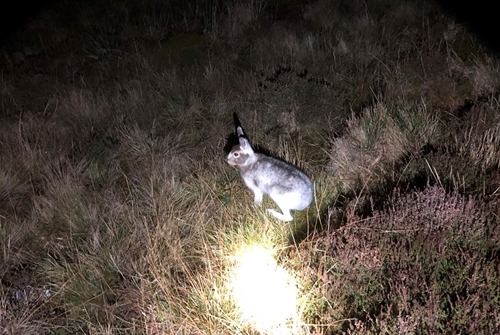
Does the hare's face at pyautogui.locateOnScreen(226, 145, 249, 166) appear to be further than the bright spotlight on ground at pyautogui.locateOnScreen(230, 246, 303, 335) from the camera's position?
Yes

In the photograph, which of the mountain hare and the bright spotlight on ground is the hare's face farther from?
the bright spotlight on ground

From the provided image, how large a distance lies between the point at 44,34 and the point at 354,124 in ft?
21.9

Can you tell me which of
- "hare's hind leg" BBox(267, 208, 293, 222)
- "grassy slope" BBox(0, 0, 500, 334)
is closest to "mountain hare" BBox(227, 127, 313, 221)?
"hare's hind leg" BBox(267, 208, 293, 222)

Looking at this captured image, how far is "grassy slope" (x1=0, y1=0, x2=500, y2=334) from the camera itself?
3559 millimetres

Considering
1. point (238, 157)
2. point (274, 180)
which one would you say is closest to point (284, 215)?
point (274, 180)

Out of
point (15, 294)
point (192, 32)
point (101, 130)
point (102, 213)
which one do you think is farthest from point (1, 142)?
point (192, 32)

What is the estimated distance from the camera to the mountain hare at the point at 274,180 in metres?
4.28

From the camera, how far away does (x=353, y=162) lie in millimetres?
4805

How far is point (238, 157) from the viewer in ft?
15.1

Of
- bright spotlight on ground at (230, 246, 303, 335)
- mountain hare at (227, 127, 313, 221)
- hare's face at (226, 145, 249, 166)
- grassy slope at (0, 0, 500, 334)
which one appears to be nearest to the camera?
bright spotlight on ground at (230, 246, 303, 335)

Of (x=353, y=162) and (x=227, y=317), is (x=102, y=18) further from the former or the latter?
(x=227, y=317)

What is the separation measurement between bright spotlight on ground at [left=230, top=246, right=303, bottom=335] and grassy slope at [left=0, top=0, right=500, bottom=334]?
11 centimetres

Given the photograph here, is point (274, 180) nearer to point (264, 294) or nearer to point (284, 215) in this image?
point (284, 215)

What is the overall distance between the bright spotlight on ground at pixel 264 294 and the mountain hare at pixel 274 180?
55cm
